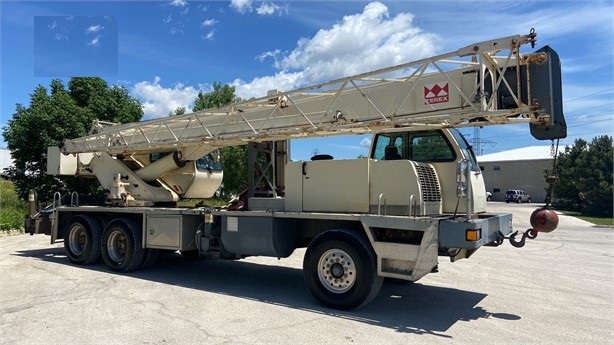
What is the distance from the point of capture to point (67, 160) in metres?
12.7

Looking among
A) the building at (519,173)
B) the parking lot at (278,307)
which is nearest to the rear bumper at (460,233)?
the parking lot at (278,307)

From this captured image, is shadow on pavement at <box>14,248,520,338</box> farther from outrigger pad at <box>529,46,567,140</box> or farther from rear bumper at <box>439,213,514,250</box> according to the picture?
outrigger pad at <box>529,46,567,140</box>

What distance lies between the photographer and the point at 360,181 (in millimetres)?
7523

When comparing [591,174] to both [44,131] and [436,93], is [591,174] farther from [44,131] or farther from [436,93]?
[44,131]

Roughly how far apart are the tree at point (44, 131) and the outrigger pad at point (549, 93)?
20.4 metres

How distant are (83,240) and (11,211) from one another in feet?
38.2

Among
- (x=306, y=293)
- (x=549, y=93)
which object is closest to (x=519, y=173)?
(x=306, y=293)

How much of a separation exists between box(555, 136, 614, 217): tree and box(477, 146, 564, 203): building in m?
19.3

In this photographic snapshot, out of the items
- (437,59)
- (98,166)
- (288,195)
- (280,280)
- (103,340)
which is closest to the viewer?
(103,340)

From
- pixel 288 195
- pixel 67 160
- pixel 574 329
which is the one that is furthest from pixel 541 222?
pixel 67 160

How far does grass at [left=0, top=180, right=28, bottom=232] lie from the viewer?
18719 millimetres

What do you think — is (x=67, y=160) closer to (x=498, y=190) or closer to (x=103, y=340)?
(x=103, y=340)

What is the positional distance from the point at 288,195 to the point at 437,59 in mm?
3302

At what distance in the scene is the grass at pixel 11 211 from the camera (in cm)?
1872
